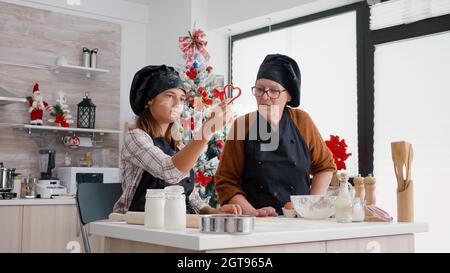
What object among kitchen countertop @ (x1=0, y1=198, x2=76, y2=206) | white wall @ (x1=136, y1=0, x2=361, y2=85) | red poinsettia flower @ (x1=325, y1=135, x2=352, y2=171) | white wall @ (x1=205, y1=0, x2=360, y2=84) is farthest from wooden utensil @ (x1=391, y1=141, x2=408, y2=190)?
kitchen countertop @ (x1=0, y1=198, x2=76, y2=206)

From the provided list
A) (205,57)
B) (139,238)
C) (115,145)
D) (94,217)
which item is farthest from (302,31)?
(139,238)

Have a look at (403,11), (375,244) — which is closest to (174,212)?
(375,244)

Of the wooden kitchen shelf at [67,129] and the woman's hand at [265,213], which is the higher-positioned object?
the wooden kitchen shelf at [67,129]

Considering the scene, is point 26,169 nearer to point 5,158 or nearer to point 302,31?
point 5,158

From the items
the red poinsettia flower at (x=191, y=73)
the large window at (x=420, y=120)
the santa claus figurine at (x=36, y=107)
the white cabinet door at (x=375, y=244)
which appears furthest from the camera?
the santa claus figurine at (x=36, y=107)

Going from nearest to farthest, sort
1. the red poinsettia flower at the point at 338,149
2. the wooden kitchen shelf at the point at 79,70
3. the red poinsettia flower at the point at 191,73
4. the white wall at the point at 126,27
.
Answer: the red poinsettia flower at the point at 338,149 → the red poinsettia flower at the point at 191,73 → the wooden kitchen shelf at the point at 79,70 → the white wall at the point at 126,27

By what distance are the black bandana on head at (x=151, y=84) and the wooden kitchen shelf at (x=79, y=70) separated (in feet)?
10.5

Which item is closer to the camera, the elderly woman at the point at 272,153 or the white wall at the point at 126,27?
the elderly woman at the point at 272,153

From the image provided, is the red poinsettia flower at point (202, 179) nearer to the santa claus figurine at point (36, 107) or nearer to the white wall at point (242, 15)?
the white wall at point (242, 15)

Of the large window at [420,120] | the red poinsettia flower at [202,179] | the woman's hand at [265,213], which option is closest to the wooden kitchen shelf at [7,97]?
the red poinsettia flower at [202,179]

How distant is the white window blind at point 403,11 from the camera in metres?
3.90

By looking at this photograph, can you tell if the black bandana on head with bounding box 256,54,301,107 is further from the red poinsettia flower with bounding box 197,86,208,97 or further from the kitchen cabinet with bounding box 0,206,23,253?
the kitchen cabinet with bounding box 0,206,23,253

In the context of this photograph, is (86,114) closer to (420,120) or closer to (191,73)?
(191,73)

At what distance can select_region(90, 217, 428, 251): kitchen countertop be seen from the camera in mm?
1345
